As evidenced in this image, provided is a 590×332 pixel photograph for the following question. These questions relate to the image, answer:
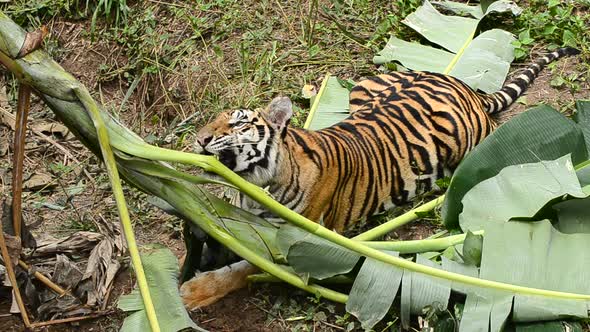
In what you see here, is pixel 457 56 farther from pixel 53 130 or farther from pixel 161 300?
pixel 161 300

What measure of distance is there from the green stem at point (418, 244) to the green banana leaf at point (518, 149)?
0.62 ft

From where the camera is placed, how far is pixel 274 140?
4320 mm

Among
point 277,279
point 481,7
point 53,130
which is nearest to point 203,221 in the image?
point 277,279

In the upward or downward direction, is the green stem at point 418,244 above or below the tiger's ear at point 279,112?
below

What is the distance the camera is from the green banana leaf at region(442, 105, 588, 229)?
13.1 ft

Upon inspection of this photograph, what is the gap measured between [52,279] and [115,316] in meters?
0.33

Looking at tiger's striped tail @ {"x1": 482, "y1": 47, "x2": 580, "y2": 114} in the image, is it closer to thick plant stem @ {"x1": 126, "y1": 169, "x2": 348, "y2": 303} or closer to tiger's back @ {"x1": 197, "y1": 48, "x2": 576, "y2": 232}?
tiger's back @ {"x1": 197, "y1": 48, "x2": 576, "y2": 232}

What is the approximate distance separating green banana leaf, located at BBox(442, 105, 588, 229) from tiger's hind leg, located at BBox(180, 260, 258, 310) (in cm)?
94

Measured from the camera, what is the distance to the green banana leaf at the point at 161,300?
3.31 m

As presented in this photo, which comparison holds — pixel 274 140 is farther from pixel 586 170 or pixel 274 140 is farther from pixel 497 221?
pixel 586 170

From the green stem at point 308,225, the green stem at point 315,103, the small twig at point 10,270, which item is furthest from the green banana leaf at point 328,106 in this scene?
the small twig at point 10,270

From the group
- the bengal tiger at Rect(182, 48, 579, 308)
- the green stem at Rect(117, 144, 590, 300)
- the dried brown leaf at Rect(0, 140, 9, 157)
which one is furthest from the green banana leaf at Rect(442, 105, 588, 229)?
the dried brown leaf at Rect(0, 140, 9, 157)

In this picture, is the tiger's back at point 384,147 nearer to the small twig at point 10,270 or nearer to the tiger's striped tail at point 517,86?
the tiger's striped tail at point 517,86

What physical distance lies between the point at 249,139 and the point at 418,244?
99cm
